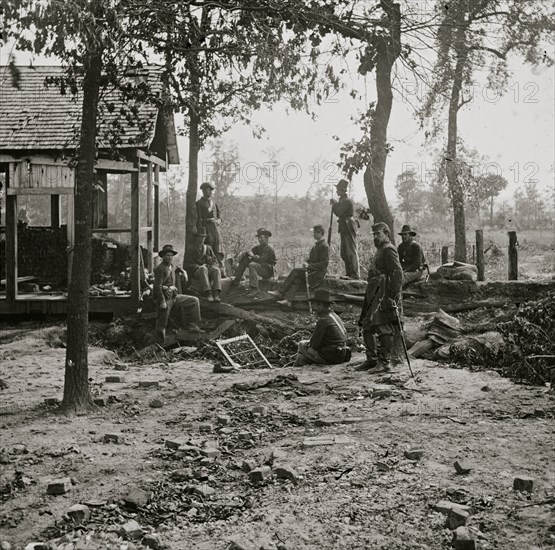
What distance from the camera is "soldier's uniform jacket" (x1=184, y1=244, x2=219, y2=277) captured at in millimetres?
15172

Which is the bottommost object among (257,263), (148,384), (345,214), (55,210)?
(148,384)

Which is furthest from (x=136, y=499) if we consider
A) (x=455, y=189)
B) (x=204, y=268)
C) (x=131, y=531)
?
(x=455, y=189)

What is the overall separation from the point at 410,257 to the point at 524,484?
31.4 feet

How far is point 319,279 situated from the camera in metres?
14.9

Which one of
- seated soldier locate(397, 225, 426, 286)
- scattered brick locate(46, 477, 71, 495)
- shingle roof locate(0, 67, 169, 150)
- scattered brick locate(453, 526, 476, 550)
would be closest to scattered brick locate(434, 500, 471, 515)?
scattered brick locate(453, 526, 476, 550)

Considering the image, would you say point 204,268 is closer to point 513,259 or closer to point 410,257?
point 410,257

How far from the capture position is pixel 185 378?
36.1 ft

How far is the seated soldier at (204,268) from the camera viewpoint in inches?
578

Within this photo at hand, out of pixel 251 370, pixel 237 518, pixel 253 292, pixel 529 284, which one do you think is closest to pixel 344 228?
pixel 253 292

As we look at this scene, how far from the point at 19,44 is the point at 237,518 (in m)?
5.22

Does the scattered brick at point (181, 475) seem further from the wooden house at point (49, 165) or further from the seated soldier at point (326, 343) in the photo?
the wooden house at point (49, 165)

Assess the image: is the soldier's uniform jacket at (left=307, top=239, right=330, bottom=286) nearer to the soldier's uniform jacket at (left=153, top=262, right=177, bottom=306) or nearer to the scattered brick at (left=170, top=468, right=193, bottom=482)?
the soldier's uniform jacket at (left=153, top=262, right=177, bottom=306)

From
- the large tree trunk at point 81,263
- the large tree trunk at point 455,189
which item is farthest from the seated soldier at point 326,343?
the large tree trunk at point 455,189

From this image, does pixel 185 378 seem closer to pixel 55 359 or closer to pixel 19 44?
pixel 55 359
